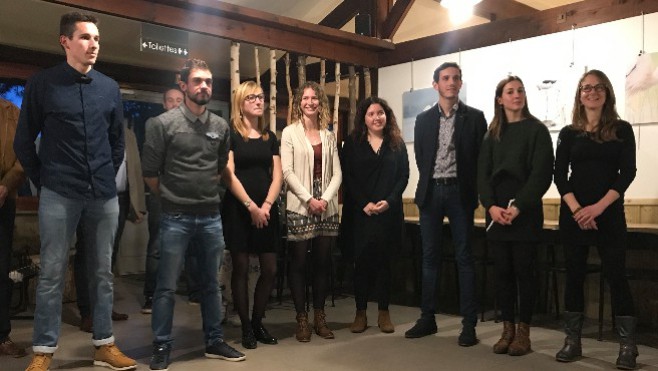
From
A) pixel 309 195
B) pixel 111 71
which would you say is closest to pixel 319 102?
pixel 309 195

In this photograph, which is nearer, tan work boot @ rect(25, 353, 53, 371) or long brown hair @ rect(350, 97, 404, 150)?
tan work boot @ rect(25, 353, 53, 371)

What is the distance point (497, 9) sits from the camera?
21.8ft

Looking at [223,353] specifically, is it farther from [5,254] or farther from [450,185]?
[450,185]

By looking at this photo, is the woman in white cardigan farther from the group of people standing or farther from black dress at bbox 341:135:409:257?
black dress at bbox 341:135:409:257

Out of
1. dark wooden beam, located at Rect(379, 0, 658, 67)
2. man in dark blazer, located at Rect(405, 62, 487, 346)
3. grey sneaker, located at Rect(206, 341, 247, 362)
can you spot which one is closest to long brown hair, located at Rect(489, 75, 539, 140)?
man in dark blazer, located at Rect(405, 62, 487, 346)

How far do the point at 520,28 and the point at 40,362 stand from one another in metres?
4.18

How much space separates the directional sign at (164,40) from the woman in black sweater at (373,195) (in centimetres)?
157

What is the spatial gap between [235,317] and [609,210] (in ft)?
8.17

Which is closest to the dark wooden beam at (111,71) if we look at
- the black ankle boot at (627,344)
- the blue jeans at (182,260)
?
the blue jeans at (182,260)

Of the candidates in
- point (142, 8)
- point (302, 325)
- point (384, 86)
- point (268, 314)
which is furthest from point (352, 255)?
point (384, 86)

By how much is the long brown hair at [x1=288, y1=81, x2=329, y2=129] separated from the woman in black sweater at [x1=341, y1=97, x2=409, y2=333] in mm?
267

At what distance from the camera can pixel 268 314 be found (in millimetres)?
4461

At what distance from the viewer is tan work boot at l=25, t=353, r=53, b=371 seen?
8.95ft

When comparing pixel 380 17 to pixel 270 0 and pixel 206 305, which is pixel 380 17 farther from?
pixel 206 305
